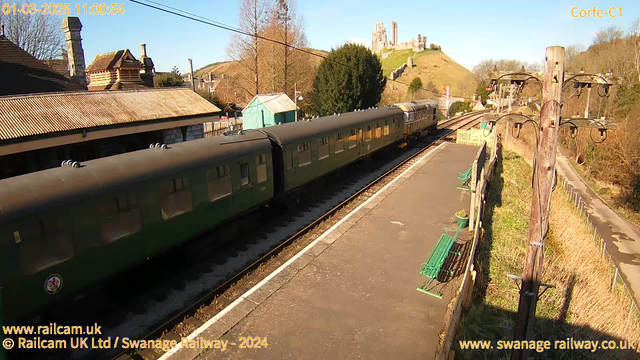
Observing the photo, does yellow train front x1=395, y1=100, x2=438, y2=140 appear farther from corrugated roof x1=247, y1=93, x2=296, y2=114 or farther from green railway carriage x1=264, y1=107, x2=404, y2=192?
corrugated roof x1=247, y1=93, x2=296, y2=114

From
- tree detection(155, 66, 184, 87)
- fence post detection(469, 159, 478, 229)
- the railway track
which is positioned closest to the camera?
the railway track

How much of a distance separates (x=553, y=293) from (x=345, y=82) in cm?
2876

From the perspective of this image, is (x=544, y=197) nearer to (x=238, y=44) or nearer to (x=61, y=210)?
(x=61, y=210)

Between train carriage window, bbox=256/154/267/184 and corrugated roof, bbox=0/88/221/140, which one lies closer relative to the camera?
train carriage window, bbox=256/154/267/184

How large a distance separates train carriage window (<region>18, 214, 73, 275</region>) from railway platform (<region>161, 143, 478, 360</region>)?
2.43 metres

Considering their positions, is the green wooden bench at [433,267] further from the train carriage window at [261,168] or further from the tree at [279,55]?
the tree at [279,55]

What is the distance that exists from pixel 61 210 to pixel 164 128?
33.0ft

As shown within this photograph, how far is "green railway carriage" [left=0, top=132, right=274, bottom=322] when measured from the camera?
584cm

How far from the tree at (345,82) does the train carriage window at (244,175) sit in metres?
25.4

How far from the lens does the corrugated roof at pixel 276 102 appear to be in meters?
26.4

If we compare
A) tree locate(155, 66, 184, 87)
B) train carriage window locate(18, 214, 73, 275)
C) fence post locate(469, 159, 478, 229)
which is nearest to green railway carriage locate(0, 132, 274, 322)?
train carriage window locate(18, 214, 73, 275)

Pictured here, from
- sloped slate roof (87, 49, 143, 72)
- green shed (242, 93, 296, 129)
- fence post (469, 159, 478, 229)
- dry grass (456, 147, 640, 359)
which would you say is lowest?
dry grass (456, 147, 640, 359)

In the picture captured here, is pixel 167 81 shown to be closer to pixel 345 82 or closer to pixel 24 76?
pixel 345 82

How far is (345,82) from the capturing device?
3553 cm
